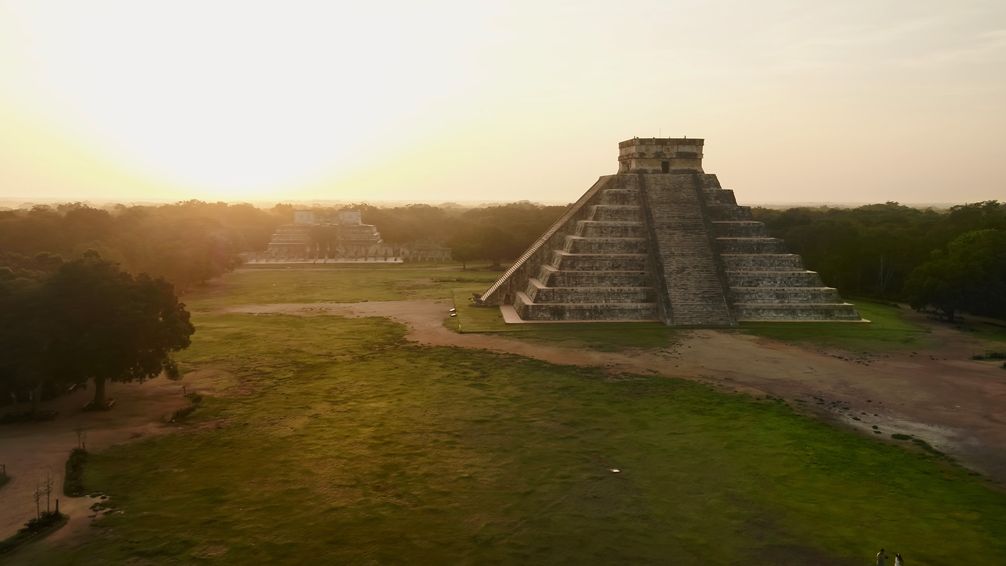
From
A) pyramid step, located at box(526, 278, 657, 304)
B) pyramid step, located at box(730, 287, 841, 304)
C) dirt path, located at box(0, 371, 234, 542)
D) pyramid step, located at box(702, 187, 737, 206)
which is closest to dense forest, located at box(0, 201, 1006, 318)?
pyramid step, located at box(730, 287, 841, 304)

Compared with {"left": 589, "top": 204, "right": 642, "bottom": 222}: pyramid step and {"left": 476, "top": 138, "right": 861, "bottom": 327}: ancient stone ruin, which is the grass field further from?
{"left": 589, "top": 204, "right": 642, "bottom": 222}: pyramid step

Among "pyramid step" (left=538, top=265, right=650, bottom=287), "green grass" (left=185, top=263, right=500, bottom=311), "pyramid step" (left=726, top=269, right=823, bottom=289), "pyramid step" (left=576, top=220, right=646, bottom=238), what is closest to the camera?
"pyramid step" (left=538, top=265, right=650, bottom=287)

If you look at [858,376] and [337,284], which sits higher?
[337,284]

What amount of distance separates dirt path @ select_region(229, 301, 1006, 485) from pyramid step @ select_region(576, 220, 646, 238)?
811cm

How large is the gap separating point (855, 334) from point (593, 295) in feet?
46.0

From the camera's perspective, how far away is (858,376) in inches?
955

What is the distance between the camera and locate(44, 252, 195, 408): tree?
62.3 ft

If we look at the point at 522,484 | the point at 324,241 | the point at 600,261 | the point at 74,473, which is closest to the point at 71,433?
the point at 74,473

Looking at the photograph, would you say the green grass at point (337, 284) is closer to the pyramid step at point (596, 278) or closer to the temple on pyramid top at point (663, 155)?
the pyramid step at point (596, 278)

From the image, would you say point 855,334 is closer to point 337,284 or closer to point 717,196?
point 717,196

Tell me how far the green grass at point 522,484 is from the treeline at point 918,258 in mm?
23334

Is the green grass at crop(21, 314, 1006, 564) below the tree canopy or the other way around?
below

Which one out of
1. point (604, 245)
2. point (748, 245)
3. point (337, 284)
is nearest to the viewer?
point (604, 245)

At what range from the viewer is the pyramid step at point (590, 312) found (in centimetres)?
A: 3469
